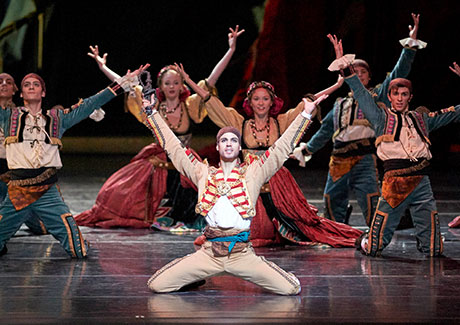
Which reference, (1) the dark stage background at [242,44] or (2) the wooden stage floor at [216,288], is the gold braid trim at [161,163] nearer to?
(2) the wooden stage floor at [216,288]

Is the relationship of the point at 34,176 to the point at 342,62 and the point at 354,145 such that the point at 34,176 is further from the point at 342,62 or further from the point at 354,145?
the point at 354,145

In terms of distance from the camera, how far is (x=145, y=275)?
15.4ft

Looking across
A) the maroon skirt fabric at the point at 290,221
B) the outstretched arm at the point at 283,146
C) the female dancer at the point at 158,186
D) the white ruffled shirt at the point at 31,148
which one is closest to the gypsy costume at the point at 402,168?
the maroon skirt fabric at the point at 290,221

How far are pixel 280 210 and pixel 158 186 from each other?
1438 mm

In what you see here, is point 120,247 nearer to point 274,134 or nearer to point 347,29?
point 274,134

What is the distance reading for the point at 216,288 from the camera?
4.38 metres

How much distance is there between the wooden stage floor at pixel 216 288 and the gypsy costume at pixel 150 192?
1.49ft

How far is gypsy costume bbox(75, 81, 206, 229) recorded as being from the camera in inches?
259

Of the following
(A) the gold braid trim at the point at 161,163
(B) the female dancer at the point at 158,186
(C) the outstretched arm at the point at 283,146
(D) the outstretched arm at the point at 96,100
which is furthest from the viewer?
(A) the gold braid trim at the point at 161,163

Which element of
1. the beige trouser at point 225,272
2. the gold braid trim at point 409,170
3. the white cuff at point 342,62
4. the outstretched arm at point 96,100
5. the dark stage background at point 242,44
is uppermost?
the dark stage background at point 242,44

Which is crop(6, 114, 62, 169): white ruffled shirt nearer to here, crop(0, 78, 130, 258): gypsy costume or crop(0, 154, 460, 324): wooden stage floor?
crop(0, 78, 130, 258): gypsy costume

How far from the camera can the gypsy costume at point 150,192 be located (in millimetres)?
6570

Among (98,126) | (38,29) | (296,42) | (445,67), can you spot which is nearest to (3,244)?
(296,42)

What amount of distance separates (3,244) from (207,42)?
833cm
